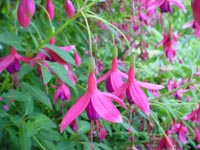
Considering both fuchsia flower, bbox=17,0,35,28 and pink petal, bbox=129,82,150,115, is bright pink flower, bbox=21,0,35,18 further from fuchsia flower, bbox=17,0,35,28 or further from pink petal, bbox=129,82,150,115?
pink petal, bbox=129,82,150,115

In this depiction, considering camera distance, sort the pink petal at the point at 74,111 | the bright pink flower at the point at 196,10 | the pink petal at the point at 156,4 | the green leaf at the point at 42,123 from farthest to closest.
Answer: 1. the green leaf at the point at 42,123
2. the pink petal at the point at 156,4
3. the pink petal at the point at 74,111
4. the bright pink flower at the point at 196,10

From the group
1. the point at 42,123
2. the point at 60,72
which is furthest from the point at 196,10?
the point at 42,123

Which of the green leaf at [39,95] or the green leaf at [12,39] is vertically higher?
the green leaf at [12,39]

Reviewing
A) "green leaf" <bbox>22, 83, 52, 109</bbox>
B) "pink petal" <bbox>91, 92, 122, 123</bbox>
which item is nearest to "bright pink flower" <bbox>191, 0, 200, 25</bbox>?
"pink petal" <bbox>91, 92, 122, 123</bbox>

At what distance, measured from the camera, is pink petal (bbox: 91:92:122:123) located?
24.1 inches

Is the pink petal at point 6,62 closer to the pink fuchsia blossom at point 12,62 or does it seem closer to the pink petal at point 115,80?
the pink fuchsia blossom at point 12,62

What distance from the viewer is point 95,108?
0.63 m

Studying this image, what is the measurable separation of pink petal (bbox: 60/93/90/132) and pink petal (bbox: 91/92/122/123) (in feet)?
0.04

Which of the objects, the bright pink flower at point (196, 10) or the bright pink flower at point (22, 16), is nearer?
the bright pink flower at point (196, 10)

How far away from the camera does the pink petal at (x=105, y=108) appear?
Result: 61 cm

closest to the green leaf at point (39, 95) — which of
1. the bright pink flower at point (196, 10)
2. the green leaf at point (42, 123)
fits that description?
the green leaf at point (42, 123)

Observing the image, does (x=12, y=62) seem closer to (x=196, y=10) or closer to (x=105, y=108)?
(x=105, y=108)

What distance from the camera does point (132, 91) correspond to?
2.26 ft

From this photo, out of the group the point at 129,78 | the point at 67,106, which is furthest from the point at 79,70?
the point at 129,78
